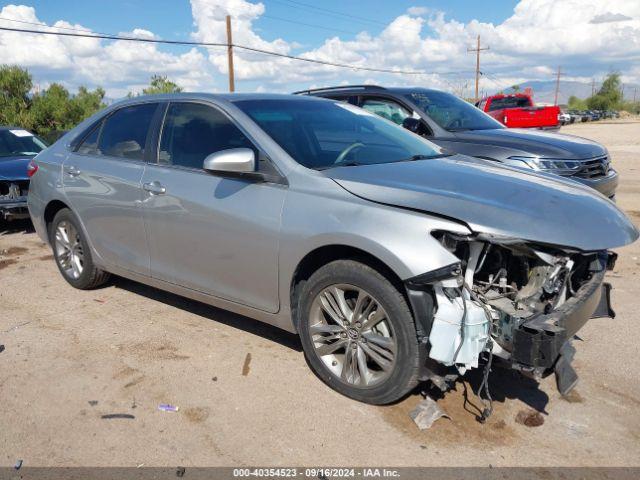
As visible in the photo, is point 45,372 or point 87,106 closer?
point 45,372

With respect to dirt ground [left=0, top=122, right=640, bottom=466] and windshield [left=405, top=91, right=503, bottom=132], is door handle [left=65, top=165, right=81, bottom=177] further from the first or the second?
windshield [left=405, top=91, right=503, bottom=132]

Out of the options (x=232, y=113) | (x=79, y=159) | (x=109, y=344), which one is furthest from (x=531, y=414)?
(x=79, y=159)

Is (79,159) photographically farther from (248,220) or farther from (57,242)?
(248,220)

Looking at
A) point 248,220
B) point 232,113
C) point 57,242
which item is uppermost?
point 232,113

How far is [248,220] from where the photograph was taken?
3.62m

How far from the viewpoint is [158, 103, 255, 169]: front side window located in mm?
3934

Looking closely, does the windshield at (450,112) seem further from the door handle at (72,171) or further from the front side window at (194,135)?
the door handle at (72,171)

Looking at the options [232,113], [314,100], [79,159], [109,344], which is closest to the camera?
[232,113]

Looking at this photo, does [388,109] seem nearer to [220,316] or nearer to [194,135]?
[194,135]

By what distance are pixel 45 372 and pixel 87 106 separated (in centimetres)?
1827

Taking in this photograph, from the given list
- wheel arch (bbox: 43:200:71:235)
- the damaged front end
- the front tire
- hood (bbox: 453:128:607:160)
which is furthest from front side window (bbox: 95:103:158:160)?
hood (bbox: 453:128:607:160)

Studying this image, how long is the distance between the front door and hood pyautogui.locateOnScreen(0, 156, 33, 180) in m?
4.46

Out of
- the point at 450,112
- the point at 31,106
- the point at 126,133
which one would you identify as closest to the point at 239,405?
the point at 126,133

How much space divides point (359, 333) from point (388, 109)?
15.4 feet
